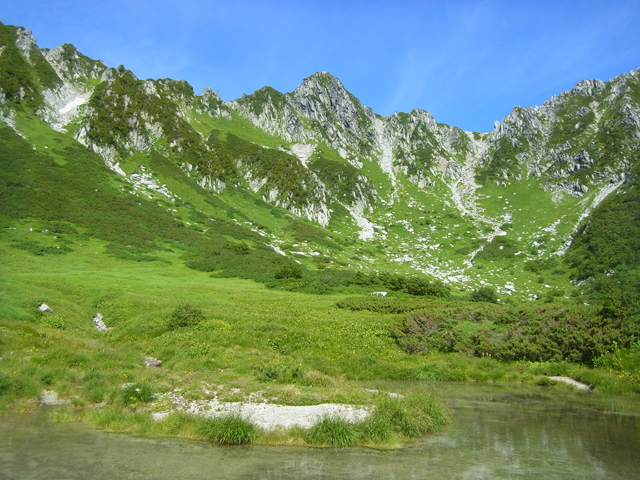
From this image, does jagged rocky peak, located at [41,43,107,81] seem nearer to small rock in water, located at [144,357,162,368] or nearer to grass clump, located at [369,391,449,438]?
small rock in water, located at [144,357,162,368]

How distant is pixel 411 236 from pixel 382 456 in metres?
104

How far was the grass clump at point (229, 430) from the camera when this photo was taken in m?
12.8

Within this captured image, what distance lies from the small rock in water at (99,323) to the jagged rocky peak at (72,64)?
144 meters

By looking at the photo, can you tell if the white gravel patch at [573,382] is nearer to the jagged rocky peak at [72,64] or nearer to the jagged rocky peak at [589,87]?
the jagged rocky peak at [72,64]

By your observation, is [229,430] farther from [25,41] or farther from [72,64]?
[25,41]

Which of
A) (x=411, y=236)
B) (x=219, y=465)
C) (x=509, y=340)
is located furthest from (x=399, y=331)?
(x=411, y=236)

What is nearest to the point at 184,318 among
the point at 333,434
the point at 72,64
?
the point at 333,434

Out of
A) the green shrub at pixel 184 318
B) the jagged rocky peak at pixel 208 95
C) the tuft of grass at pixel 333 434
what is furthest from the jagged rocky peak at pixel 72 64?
the tuft of grass at pixel 333 434

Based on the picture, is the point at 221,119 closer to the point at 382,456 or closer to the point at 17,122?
the point at 17,122

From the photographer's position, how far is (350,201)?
135 metres

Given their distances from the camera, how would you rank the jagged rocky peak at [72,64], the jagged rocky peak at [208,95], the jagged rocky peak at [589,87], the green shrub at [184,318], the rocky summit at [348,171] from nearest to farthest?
→ the green shrub at [184,318] < the rocky summit at [348,171] < the jagged rocky peak at [72,64] < the jagged rocky peak at [208,95] < the jagged rocky peak at [589,87]

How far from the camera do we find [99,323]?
106 ft

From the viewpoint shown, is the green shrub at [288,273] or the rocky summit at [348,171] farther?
the rocky summit at [348,171]

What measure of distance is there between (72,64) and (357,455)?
597ft
